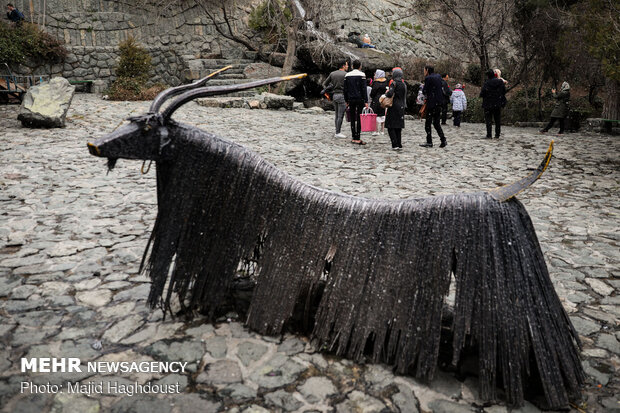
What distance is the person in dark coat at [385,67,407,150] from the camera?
950 cm

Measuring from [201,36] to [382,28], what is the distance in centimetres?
1127

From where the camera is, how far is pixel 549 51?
55.9ft

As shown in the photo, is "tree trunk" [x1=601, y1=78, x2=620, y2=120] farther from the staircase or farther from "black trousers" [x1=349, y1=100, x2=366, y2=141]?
the staircase

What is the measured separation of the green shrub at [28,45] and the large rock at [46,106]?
7774 millimetres

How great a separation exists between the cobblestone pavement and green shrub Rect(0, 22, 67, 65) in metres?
10.7

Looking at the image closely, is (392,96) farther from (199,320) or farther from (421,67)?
→ (421,67)

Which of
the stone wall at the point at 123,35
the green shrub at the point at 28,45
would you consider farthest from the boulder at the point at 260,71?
the green shrub at the point at 28,45

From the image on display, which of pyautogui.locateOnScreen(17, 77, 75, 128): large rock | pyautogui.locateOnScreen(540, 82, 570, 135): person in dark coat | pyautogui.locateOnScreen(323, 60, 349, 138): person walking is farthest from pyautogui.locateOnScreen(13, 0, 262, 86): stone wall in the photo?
pyautogui.locateOnScreen(540, 82, 570, 135): person in dark coat

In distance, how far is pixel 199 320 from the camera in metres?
3.17

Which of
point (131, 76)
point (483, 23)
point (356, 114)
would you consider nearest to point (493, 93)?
point (356, 114)

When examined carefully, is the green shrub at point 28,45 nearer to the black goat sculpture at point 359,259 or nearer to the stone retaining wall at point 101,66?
the stone retaining wall at point 101,66

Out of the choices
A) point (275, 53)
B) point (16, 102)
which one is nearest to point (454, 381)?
point (16, 102)

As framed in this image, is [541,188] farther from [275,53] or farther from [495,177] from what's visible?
[275,53]

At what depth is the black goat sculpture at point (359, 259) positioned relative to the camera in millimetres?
2432
